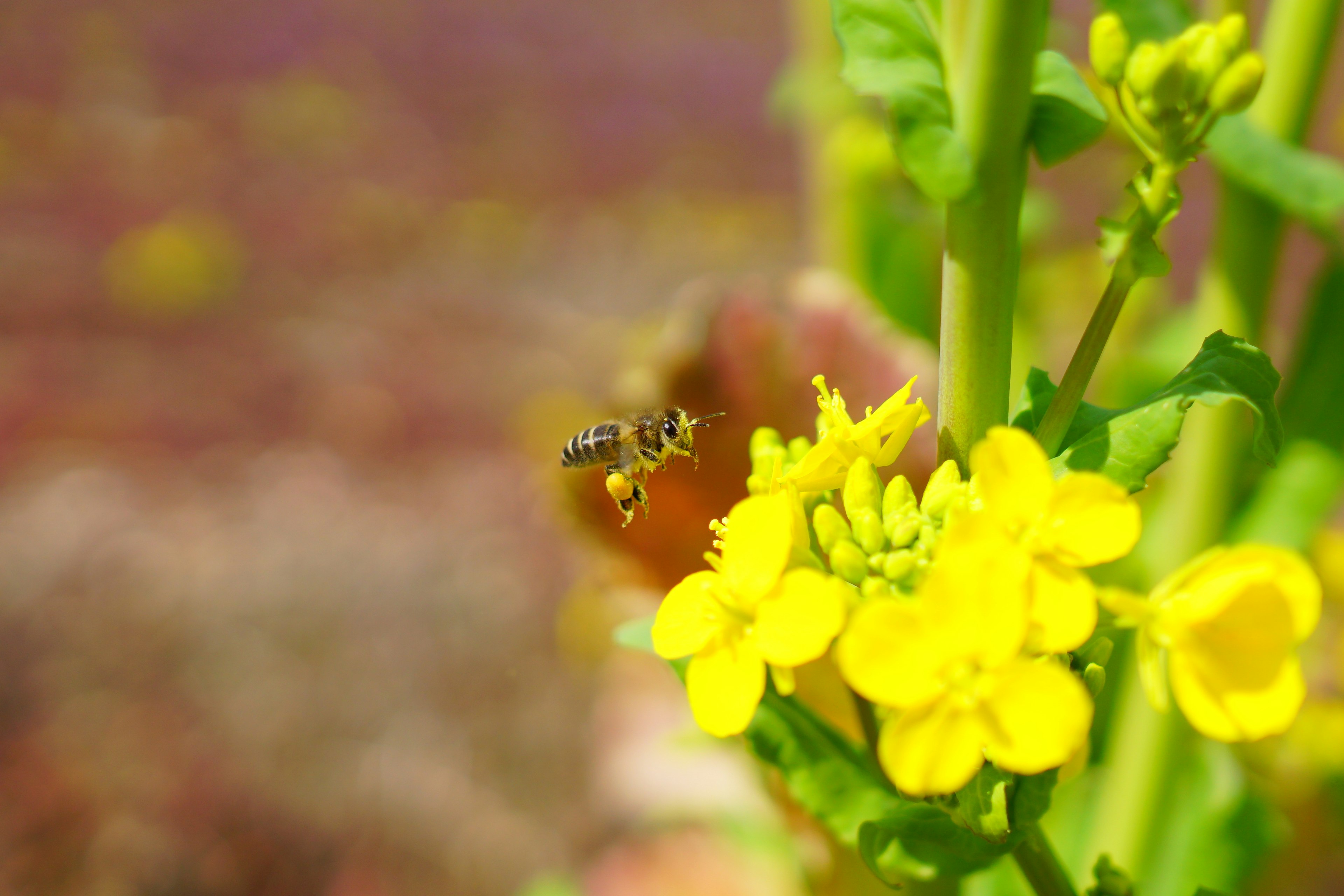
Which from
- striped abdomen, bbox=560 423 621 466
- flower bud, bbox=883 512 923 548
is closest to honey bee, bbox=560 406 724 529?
striped abdomen, bbox=560 423 621 466

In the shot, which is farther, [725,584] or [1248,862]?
[1248,862]

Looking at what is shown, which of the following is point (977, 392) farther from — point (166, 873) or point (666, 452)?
point (166, 873)

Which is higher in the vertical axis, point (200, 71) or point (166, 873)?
point (200, 71)

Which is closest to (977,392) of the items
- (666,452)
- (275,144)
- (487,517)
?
(666,452)

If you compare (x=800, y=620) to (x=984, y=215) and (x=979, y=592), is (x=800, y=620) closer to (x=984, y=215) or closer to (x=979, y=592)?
(x=979, y=592)

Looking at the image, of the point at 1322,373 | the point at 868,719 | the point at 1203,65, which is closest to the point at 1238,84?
the point at 1203,65

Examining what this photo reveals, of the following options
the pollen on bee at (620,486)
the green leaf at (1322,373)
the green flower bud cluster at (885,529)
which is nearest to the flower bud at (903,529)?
the green flower bud cluster at (885,529)
